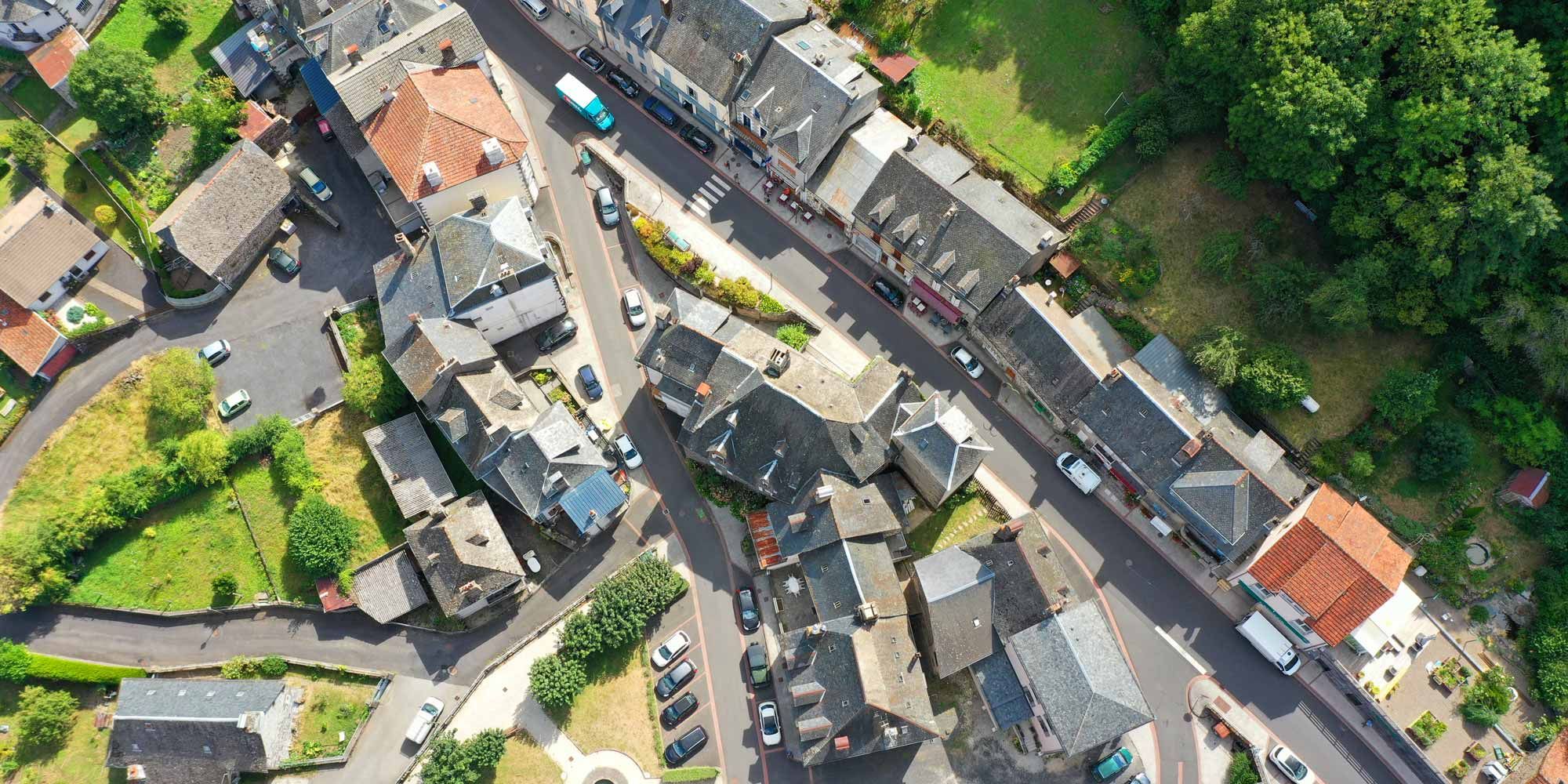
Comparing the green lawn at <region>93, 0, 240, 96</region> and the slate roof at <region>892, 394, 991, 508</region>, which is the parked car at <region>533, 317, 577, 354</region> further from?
the green lawn at <region>93, 0, 240, 96</region>

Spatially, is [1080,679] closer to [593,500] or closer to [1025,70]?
[593,500]

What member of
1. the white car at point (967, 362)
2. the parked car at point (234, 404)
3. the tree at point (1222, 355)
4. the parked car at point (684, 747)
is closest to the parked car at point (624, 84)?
the white car at point (967, 362)

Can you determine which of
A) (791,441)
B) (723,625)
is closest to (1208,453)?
→ (791,441)

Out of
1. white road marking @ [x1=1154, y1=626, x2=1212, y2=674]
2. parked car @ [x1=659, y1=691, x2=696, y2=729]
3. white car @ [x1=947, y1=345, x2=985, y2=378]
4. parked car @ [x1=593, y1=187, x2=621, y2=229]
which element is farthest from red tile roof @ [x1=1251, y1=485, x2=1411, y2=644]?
parked car @ [x1=593, y1=187, x2=621, y2=229]

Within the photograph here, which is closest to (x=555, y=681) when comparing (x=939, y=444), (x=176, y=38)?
(x=939, y=444)

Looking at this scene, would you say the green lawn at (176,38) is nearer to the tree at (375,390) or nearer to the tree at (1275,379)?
the tree at (375,390)

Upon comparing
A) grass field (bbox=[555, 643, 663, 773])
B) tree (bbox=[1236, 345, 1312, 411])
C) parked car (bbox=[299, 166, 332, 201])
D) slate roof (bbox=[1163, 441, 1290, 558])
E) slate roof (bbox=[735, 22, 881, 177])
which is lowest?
grass field (bbox=[555, 643, 663, 773])
